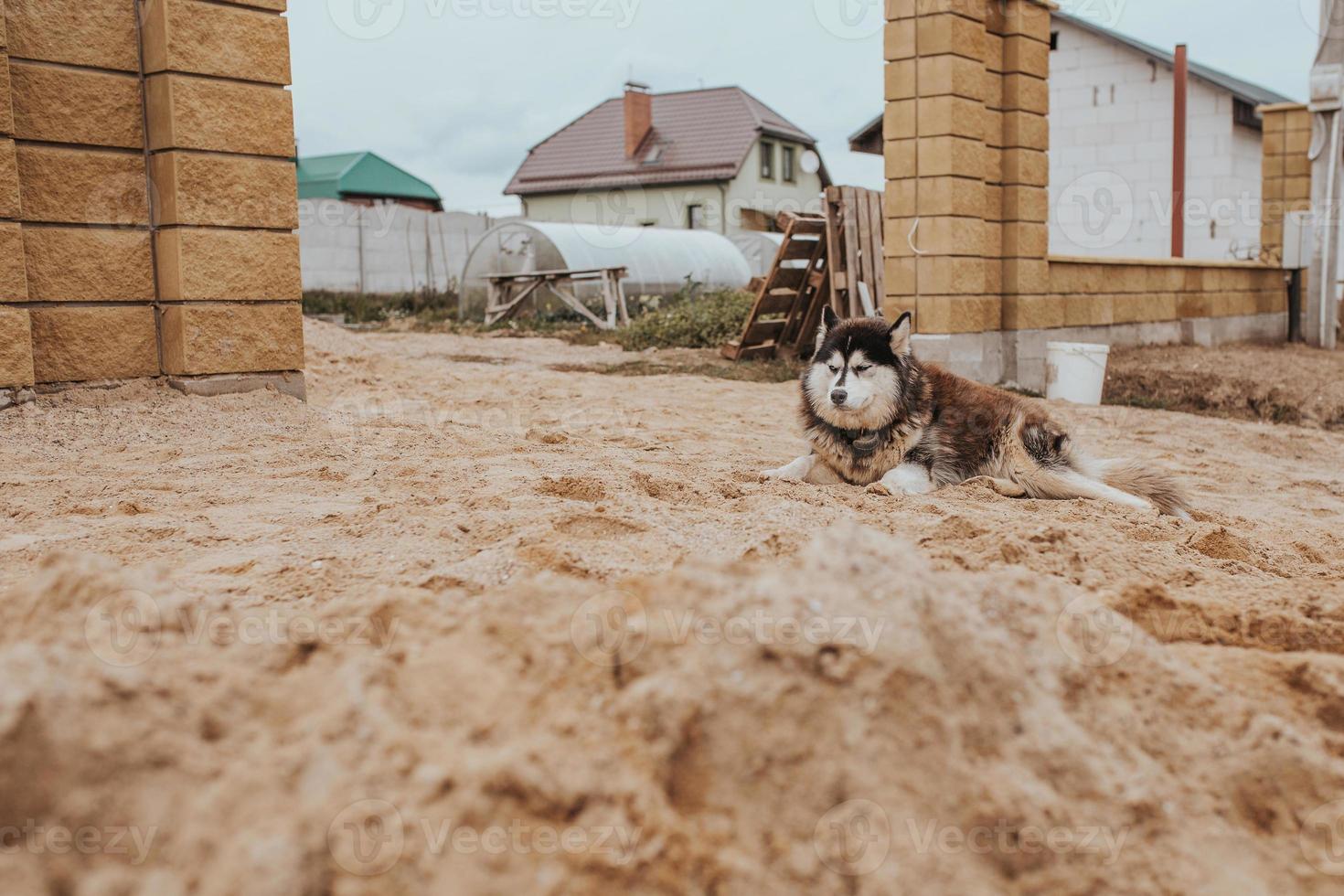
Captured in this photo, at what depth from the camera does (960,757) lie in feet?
5.88

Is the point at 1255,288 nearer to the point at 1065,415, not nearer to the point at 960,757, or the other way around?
the point at 1065,415

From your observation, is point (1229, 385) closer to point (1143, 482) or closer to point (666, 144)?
point (1143, 482)

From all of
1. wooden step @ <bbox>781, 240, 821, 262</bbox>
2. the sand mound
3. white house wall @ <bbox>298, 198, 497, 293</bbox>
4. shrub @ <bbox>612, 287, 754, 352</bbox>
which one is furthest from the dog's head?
white house wall @ <bbox>298, 198, 497, 293</bbox>

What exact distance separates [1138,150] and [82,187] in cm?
2030

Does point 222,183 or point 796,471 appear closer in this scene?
point 796,471

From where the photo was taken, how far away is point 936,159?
9.49m

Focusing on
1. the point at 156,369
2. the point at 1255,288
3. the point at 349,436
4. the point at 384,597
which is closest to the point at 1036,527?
the point at 384,597

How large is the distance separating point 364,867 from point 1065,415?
7.94 m
